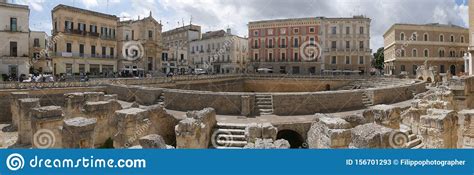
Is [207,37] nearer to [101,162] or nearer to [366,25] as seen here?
[366,25]

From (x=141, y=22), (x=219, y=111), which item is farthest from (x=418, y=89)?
(x=141, y=22)

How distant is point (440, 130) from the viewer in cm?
874

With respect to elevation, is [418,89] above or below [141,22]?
below

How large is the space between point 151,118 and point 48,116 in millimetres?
3258

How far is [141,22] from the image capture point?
45.2m

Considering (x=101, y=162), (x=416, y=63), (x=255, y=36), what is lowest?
(x=101, y=162)

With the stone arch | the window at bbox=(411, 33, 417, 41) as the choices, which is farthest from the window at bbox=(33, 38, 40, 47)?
the window at bbox=(411, 33, 417, 41)

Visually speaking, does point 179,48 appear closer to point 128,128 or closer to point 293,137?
point 293,137

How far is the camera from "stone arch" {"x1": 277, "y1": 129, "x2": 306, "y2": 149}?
43.5 ft

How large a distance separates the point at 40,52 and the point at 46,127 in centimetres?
3854

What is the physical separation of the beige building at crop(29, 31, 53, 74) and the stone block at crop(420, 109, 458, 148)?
43378mm

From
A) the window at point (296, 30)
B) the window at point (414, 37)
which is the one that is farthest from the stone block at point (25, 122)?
the window at point (414, 37)

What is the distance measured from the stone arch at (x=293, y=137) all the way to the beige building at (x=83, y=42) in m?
29.4

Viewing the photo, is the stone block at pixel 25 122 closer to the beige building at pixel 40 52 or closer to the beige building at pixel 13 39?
the beige building at pixel 13 39
